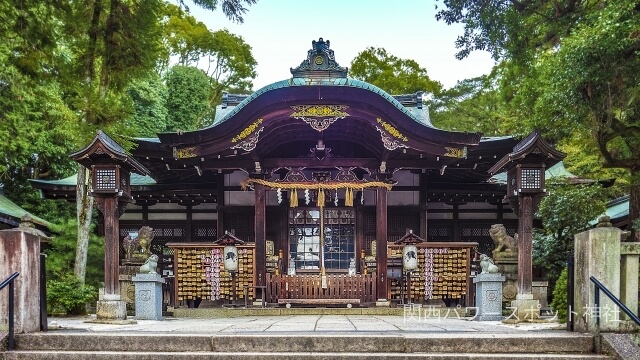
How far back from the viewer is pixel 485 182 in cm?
1491

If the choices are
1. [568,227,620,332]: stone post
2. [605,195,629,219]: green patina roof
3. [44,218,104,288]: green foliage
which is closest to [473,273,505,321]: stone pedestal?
[568,227,620,332]: stone post

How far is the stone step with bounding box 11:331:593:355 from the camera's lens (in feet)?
20.5

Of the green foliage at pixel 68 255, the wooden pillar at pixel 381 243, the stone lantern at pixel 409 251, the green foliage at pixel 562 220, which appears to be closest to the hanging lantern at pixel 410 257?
the stone lantern at pixel 409 251

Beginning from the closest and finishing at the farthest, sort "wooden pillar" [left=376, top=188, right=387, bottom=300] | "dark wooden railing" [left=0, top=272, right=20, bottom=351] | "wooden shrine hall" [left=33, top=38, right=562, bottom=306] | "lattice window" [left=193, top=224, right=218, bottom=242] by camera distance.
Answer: "dark wooden railing" [left=0, top=272, right=20, bottom=351]
"wooden shrine hall" [left=33, top=38, right=562, bottom=306]
"wooden pillar" [left=376, top=188, right=387, bottom=300]
"lattice window" [left=193, top=224, right=218, bottom=242]

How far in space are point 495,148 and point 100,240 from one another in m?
10.3

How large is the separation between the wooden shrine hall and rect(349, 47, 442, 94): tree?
17.6m

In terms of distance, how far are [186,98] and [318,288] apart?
20949 mm

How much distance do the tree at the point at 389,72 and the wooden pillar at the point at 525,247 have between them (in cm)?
2370

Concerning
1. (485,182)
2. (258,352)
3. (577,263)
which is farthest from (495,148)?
(258,352)

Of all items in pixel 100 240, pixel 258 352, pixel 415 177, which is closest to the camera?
pixel 258 352

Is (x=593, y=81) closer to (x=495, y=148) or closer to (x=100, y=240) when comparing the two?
(x=495, y=148)

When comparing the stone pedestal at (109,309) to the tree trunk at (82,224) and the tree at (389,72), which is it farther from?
the tree at (389,72)

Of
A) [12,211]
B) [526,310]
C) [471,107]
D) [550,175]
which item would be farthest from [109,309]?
[471,107]

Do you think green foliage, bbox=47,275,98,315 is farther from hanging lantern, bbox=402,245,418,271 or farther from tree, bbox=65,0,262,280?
hanging lantern, bbox=402,245,418,271
